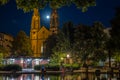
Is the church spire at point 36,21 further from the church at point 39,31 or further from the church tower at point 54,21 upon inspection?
the church tower at point 54,21

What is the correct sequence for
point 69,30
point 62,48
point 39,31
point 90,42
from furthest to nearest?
point 39,31, point 69,30, point 62,48, point 90,42

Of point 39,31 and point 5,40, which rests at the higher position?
point 39,31

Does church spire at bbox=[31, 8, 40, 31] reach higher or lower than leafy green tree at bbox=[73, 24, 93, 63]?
higher

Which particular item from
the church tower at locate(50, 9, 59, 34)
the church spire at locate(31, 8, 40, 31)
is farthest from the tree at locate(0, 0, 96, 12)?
the church spire at locate(31, 8, 40, 31)

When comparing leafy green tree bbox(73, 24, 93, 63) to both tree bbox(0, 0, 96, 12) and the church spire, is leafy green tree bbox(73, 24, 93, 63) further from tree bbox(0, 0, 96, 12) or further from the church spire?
the church spire

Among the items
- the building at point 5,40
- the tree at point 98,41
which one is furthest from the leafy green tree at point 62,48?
the building at point 5,40

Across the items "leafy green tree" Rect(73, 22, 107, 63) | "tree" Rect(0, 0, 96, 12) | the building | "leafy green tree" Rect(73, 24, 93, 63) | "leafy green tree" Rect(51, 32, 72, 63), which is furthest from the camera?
the building

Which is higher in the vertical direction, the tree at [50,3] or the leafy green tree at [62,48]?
the leafy green tree at [62,48]

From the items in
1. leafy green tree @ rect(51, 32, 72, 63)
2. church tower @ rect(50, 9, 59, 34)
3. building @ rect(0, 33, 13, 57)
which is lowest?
leafy green tree @ rect(51, 32, 72, 63)

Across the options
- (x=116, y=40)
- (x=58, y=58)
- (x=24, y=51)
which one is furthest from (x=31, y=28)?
(x=116, y=40)

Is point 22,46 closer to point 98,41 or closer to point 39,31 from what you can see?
point 39,31

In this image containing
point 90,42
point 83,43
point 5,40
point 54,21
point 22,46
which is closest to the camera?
point 90,42

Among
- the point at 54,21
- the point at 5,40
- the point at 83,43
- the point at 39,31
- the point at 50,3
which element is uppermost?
the point at 54,21

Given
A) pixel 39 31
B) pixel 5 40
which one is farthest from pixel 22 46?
pixel 5 40
